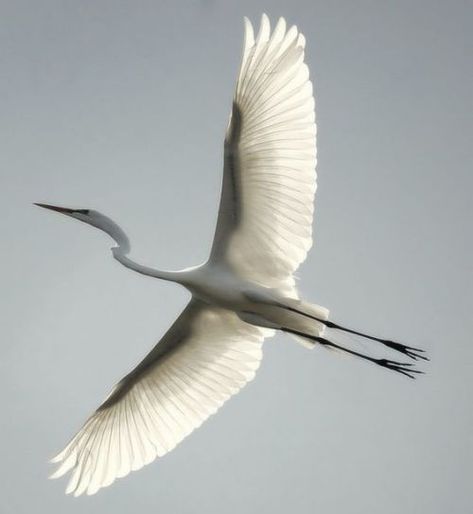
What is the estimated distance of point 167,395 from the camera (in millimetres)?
15867

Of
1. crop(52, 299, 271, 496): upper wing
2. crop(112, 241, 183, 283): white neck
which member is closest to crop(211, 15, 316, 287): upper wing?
crop(112, 241, 183, 283): white neck

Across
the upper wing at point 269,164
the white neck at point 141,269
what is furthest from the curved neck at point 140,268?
the upper wing at point 269,164

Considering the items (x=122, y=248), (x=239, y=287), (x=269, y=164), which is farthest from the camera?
(x=122, y=248)

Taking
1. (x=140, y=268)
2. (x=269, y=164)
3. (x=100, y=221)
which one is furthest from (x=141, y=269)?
(x=269, y=164)

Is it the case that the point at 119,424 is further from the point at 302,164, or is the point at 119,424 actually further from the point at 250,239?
the point at 302,164

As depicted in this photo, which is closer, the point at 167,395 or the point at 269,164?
the point at 269,164

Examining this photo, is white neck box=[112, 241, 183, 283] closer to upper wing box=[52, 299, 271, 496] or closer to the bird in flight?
the bird in flight

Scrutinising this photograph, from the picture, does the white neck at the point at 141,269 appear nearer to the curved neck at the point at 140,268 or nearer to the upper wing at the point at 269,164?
the curved neck at the point at 140,268

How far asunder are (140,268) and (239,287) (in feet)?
4.06

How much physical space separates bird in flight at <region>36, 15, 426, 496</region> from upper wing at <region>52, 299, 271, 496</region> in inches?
0.5

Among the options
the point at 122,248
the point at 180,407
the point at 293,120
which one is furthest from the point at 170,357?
the point at 293,120

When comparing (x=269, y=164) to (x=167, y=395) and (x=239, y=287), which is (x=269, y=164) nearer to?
(x=239, y=287)

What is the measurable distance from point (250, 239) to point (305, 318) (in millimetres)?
1148

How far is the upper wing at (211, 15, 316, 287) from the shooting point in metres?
12.9
